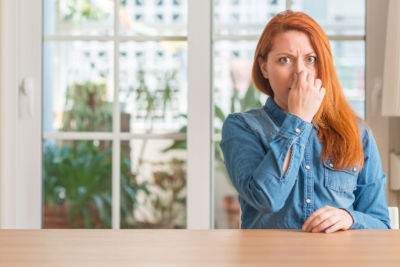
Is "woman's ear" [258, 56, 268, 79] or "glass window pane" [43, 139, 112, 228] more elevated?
"woman's ear" [258, 56, 268, 79]

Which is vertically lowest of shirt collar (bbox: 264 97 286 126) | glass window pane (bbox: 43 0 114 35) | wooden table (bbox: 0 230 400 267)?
wooden table (bbox: 0 230 400 267)

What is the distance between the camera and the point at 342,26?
2584mm

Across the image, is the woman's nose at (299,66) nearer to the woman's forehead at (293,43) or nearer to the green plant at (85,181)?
the woman's forehead at (293,43)

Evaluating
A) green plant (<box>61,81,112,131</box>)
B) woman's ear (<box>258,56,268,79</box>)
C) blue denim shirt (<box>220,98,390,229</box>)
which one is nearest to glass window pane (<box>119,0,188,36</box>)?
green plant (<box>61,81,112,131</box>)

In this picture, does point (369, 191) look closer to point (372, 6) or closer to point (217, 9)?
point (372, 6)

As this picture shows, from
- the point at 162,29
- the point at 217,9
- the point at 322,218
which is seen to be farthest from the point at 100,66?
the point at 322,218

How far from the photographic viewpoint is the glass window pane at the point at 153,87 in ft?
8.69

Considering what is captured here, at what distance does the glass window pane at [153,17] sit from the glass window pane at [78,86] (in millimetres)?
154

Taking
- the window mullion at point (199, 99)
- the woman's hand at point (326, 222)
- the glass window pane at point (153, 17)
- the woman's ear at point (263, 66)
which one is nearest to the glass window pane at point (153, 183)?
the window mullion at point (199, 99)

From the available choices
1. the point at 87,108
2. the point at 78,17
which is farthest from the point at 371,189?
the point at 78,17

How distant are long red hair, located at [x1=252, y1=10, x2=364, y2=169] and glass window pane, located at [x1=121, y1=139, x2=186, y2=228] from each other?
113cm

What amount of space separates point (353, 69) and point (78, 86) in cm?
134

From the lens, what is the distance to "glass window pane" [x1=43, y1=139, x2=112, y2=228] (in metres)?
2.67

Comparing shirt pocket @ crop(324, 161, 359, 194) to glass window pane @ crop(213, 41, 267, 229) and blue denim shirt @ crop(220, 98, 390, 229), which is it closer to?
blue denim shirt @ crop(220, 98, 390, 229)
